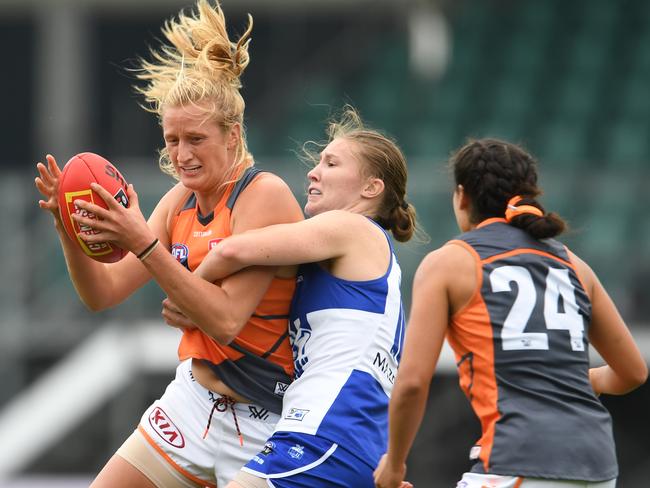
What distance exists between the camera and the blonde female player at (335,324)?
3592mm

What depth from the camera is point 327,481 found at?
357 cm

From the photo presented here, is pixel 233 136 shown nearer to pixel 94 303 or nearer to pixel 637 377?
pixel 94 303

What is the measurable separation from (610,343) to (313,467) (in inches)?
40.8

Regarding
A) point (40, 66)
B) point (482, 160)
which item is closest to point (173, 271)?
point (482, 160)

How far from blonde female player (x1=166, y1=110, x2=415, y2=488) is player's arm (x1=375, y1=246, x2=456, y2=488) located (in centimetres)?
26

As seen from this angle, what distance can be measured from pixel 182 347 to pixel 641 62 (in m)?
10.6

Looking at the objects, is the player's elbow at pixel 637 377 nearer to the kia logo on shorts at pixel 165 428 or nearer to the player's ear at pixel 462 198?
the player's ear at pixel 462 198

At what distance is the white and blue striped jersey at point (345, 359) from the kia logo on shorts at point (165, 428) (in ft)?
1.41

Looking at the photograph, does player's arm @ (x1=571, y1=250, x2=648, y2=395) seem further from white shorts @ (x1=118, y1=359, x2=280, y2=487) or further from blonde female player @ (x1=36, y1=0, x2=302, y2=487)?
white shorts @ (x1=118, y1=359, x2=280, y2=487)

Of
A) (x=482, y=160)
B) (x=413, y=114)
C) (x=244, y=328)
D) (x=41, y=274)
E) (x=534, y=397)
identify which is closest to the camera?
(x=534, y=397)

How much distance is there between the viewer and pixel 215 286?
366 centimetres

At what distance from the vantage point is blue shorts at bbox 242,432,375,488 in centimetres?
357

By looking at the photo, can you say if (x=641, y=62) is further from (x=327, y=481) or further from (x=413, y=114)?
(x=327, y=481)

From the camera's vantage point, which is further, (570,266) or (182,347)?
(182,347)
